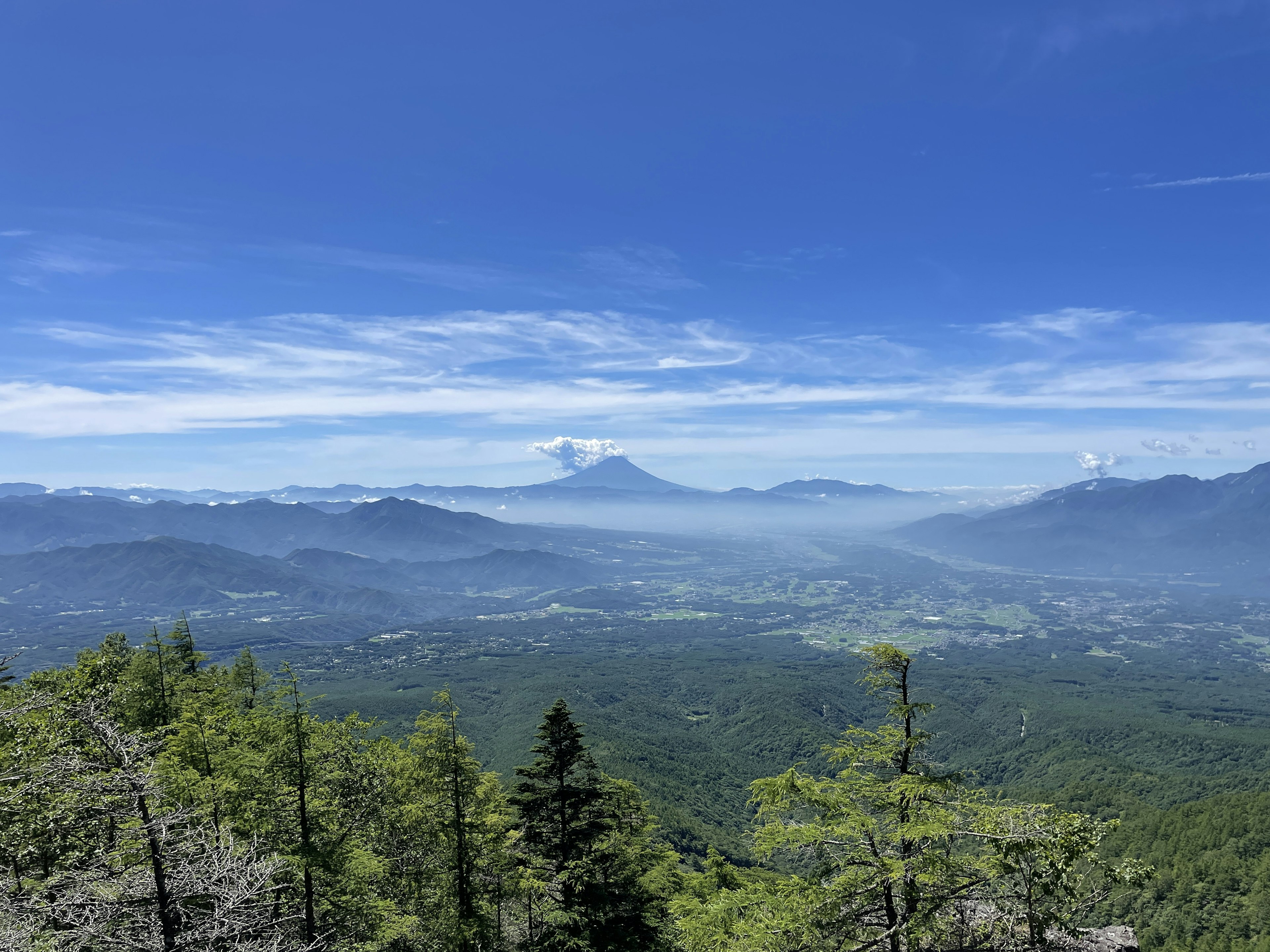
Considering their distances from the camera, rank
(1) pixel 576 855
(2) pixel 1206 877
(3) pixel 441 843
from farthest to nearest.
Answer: (2) pixel 1206 877, (3) pixel 441 843, (1) pixel 576 855

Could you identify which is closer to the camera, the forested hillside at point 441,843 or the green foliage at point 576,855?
the forested hillside at point 441,843

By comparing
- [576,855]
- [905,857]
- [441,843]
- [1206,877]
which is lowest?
[1206,877]

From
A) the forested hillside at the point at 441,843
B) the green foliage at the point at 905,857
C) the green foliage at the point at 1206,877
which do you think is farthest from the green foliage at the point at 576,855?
the green foliage at the point at 1206,877

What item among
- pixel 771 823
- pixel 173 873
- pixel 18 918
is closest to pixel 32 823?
pixel 18 918

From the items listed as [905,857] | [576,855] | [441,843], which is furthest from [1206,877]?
[905,857]

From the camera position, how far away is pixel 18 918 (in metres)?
11.5

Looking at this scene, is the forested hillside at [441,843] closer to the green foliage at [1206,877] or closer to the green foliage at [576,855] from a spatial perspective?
the green foliage at [576,855]

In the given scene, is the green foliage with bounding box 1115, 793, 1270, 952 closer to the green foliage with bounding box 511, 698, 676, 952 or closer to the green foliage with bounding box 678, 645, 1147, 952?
the green foliage with bounding box 511, 698, 676, 952

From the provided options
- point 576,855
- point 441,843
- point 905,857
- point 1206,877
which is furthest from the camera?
point 1206,877

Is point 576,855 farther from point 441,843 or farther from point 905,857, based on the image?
point 905,857

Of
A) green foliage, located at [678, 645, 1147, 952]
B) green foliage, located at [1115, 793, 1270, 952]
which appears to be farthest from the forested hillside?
Result: green foliage, located at [1115, 793, 1270, 952]

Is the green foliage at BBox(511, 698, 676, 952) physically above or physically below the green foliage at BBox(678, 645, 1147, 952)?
below

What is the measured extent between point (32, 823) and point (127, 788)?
746cm

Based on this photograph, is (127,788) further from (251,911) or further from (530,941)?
(530,941)
